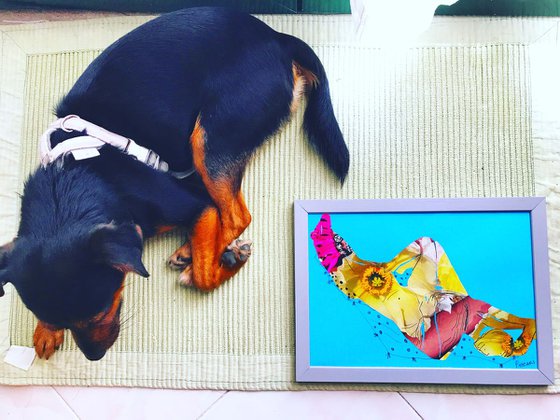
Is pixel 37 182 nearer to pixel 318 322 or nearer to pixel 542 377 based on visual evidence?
pixel 318 322

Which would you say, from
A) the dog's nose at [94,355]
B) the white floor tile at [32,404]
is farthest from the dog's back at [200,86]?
the white floor tile at [32,404]

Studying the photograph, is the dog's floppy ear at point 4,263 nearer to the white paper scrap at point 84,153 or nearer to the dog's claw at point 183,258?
the white paper scrap at point 84,153

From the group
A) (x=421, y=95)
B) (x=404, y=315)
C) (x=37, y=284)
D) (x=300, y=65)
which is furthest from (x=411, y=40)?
(x=37, y=284)

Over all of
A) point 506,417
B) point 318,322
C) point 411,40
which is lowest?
point 506,417

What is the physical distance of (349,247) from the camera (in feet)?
3.76

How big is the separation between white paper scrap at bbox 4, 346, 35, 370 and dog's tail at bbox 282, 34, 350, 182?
2.68 ft

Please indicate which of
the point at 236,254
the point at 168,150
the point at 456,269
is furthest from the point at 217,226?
the point at 456,269

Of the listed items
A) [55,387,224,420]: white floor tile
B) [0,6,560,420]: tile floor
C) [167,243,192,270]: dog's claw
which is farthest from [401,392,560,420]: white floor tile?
[167,243,192,270]: dog's claw

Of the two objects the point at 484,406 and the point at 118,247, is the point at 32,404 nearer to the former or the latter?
the point at 118,247

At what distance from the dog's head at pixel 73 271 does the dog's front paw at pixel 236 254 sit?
20 centimetres

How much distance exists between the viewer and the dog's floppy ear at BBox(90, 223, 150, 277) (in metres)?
0.98

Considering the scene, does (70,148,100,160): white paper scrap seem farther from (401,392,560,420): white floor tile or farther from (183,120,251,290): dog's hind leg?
(401,392,560,420): white floor tile

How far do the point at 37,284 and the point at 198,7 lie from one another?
2.36 feet

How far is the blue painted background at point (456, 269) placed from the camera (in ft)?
3.66
